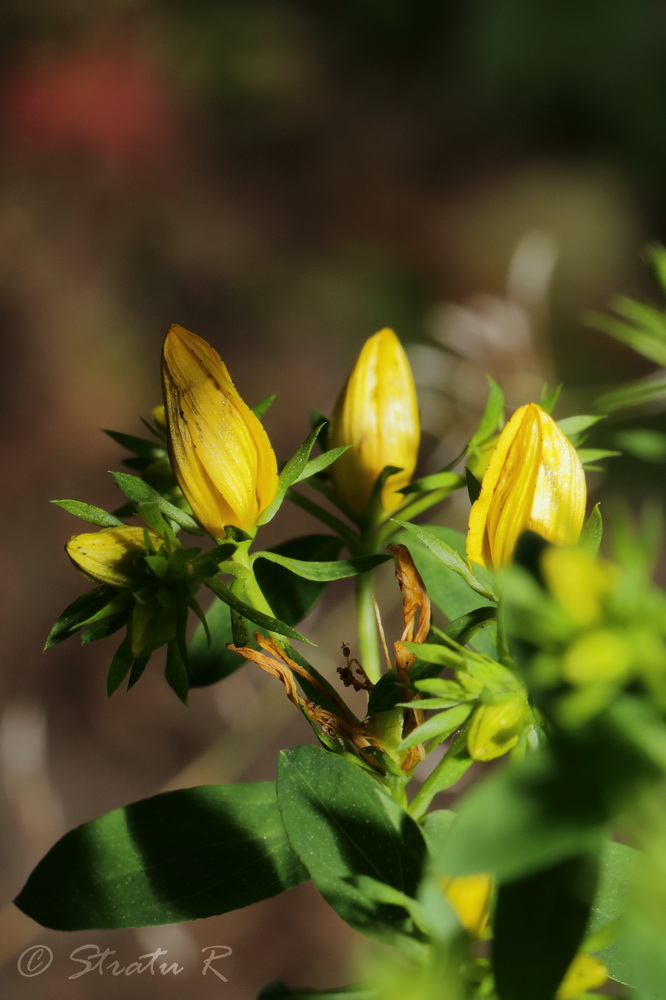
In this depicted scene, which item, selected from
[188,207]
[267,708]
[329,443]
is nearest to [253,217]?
[188,207]

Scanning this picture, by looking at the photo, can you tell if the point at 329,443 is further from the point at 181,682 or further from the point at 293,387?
the point at 293,387

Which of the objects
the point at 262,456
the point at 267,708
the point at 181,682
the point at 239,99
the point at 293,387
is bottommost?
the point at 267,708

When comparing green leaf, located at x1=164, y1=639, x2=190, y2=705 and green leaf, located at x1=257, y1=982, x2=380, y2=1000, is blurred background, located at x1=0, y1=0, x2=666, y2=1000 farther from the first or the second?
green leaf, located at x1=257, y1=982, x2=380, y2=1000

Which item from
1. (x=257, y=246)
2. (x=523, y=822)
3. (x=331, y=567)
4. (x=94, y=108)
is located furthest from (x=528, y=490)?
(x=94, y=108)

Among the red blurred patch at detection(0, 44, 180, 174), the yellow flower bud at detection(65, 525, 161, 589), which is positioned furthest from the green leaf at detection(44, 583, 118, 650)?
the red blurred patch at detection(0, 44, 180, 174)

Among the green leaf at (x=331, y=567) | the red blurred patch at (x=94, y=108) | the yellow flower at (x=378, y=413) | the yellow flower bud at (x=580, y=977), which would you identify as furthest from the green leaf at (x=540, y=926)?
the red blurred patch at (x=94, y=108)

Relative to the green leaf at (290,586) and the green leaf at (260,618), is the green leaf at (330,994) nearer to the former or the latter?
the green leaf at (260,618)

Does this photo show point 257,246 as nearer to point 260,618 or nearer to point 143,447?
point 143,447
